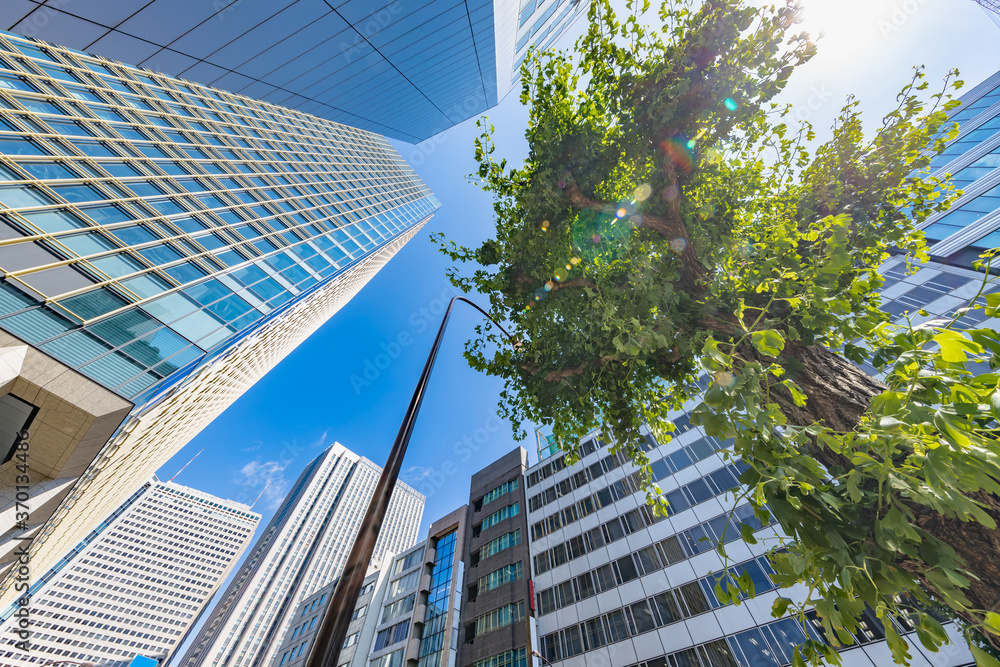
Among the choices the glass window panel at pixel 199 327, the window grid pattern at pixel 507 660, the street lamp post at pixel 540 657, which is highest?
the glass window panel at pixel 199 327

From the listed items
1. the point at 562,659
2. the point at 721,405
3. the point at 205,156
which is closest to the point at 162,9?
the point at 721,405

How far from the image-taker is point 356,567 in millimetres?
2119

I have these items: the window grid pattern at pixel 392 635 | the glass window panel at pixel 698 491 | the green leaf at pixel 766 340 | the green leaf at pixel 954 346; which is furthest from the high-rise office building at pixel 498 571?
the green leaf at pixel 954 346

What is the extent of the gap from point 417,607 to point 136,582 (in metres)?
135

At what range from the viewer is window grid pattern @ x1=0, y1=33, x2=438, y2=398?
10125 mm

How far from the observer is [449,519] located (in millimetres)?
32750

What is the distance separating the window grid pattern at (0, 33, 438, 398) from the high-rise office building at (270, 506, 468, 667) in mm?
23437

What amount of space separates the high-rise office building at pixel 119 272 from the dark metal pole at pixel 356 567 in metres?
7.03

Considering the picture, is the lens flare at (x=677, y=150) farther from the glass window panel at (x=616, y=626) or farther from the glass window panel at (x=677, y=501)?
the glass window panel at (x=616, y=626)

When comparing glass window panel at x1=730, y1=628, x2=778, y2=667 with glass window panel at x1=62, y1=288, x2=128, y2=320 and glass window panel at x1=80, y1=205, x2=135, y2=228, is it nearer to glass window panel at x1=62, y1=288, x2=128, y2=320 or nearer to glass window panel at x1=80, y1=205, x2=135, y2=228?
glass window panel at x1=62, y1=288, x2=128, y2=320

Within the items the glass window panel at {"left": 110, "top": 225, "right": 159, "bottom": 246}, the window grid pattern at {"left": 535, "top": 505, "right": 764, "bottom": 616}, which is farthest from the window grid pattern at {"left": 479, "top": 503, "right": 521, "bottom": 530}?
the glass window panel at {"left": 110, "top": 225, "right": 159, "bottom": 246}

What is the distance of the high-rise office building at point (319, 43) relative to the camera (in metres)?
5.06

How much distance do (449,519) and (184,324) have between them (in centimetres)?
2684

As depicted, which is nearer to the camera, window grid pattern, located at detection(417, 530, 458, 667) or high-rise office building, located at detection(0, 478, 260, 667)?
window grid pattern, located at detection(417, 530, 458, 667)
